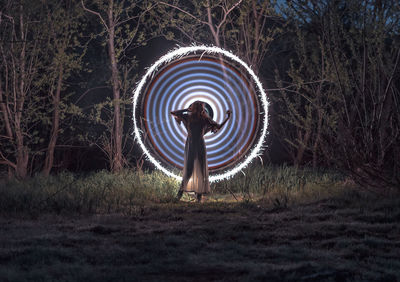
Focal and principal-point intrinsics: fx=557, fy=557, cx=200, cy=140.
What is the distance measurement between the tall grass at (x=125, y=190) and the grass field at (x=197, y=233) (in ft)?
0.11

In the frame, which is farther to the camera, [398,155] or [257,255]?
[398,155]

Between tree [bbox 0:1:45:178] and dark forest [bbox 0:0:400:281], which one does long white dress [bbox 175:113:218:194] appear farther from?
tree [bbox 0:1:45:178]

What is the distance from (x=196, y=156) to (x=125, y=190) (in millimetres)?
1777

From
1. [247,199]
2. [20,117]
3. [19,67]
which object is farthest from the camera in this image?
[20,117]

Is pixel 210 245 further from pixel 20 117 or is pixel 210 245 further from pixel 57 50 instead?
pixel 57 50

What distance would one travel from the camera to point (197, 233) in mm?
8062

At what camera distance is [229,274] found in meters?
5.83

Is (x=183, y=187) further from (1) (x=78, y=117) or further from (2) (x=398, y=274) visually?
(1) (x=78, y=117)

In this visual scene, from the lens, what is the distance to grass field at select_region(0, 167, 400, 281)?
5906mm

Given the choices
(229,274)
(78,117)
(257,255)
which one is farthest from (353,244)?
(78,117)

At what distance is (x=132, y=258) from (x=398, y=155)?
20.9 feet

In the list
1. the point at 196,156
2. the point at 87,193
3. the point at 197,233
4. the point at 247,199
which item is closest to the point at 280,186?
the point at 247,199

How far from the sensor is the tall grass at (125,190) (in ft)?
34.6

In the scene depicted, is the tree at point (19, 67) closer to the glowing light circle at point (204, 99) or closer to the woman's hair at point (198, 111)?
the glowing light circle at point (204, 99)
